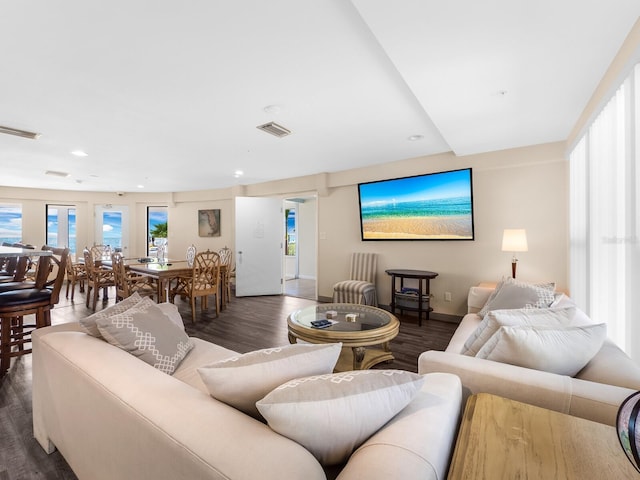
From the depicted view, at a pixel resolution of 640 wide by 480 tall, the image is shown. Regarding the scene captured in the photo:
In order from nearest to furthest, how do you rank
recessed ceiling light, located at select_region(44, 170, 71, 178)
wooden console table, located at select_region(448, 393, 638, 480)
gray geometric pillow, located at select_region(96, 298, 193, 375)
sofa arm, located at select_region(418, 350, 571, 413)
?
wooden console table, located at select_region(448, 393, 638, 480) < sofa arm, located at select_region(418, 350, 571, 413) < gray geometric pillow, located at select_region(96, 298, 193, 375) < recessed ceiling light, located at select_region(44, 170, 71, 178)

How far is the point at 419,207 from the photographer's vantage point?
176 inches

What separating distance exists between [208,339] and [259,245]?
293cm

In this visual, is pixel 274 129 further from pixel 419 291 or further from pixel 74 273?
pixel 74 273

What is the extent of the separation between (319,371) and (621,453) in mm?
833

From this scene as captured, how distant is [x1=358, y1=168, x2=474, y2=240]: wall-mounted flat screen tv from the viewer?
13.5 feet

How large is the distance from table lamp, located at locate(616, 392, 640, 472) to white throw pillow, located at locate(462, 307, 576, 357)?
963 millimetres

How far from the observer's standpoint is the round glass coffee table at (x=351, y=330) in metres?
2.22

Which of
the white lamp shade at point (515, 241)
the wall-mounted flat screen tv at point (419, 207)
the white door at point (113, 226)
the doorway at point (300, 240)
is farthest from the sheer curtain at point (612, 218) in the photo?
the white door at point (113, 226)

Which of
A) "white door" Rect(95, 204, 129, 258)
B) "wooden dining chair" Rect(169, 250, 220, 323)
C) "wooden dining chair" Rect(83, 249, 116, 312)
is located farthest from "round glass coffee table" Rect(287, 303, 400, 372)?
"white door" Rect(95, 204, 129, 258)

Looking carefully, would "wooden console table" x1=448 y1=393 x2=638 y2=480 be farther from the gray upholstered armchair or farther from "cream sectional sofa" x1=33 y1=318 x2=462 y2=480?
the gray upholstered armchair

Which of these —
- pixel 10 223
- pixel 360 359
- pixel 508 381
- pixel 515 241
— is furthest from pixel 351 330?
pixel 10 223

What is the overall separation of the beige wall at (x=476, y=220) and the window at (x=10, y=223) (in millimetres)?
291

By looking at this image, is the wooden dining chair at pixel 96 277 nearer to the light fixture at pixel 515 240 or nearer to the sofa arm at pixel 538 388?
the sofa arm at pixel 538 388

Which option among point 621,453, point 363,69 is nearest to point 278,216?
point 363,69
